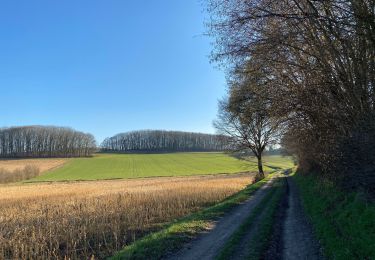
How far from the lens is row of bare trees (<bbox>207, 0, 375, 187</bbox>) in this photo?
11.7 meters

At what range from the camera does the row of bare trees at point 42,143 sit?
152 metres

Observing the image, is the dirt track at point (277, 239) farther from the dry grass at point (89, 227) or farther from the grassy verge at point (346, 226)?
the dry grass at point (89, 227)

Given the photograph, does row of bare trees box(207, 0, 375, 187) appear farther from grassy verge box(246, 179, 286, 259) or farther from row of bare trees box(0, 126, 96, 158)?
row of bare trees box(0, 126, 96, 158)

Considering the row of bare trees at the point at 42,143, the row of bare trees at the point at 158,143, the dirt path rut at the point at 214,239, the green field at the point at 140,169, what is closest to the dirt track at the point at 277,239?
the dirt path rut at the point at 214,239

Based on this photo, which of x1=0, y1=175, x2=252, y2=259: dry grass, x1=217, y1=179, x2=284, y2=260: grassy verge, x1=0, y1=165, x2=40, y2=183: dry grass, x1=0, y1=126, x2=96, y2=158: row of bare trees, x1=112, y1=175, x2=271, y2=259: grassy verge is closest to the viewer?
x1=217, y1=179, x2=284, y2=260: grassy verge

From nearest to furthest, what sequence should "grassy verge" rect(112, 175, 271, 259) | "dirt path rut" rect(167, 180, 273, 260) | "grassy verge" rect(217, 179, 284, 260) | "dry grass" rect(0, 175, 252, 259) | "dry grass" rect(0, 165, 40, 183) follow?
"grassy verge" rect(217, 179, 284, 260) → "dirt path rut" rect(167, 180, 273, 260) → "grassy verge" rect(112, 175, 271, 259) → "dry grass" rect(0, 175, 252, 259) → "dry grass" rect(0, 165, 40, 183)

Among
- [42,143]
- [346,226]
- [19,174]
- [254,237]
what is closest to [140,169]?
[19,174]

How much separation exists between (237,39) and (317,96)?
6.11 meters

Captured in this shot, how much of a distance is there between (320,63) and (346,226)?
7171 millimetres

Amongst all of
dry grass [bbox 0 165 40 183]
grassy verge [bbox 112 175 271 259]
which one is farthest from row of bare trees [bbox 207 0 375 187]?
dry grass [bbox 0 165 40 183]

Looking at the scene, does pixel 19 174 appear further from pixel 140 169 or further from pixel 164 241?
pixel 164 241

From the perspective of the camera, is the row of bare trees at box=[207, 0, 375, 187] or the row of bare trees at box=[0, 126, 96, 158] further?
the row of bare trees at box=[0, 126, 96, 158]

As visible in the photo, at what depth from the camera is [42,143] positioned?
156m

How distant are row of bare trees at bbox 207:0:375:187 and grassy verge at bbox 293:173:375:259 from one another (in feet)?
3.15
